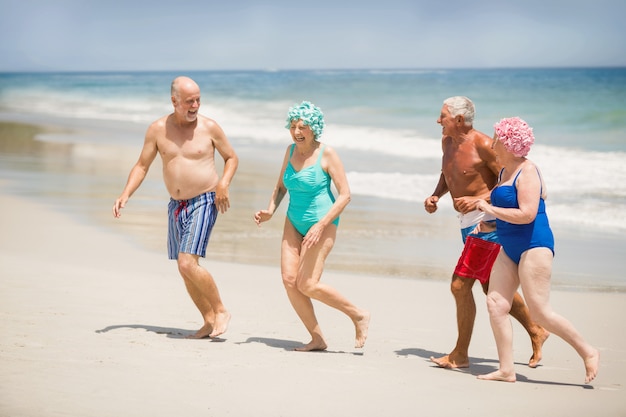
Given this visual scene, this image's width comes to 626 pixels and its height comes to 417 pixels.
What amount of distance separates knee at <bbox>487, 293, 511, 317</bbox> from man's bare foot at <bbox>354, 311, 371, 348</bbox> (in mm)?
1023

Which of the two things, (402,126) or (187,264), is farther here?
(402,126)

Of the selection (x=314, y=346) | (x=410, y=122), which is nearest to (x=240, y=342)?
(x=314, y=346)

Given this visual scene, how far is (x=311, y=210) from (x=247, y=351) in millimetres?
1042

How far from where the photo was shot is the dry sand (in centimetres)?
493

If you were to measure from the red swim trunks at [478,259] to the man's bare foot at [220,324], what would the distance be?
1.75m

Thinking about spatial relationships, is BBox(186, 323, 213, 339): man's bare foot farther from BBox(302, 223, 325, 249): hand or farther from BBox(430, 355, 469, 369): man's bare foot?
BBox(430, 355, 469, 369): man's bare foot

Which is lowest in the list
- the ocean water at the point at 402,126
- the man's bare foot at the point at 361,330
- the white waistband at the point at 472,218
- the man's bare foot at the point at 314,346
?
the man's bare foot at the point at 314,346

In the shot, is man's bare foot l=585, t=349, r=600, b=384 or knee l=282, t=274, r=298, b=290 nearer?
man's bare foot l=585, t=349, r=600, b=384

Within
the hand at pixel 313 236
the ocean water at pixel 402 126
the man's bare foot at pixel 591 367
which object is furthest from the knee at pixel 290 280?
the ocean water at pixel 402 126

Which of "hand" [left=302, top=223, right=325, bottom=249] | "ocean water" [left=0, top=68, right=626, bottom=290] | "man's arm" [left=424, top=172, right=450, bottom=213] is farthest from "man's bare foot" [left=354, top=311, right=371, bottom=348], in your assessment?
"ocean water" [left=0, top=68, right=626, bottom=290]

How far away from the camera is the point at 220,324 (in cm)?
664

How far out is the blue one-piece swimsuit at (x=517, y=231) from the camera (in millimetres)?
5391

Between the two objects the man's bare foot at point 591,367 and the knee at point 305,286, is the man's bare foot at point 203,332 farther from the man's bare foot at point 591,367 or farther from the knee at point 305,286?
the man's bare foot at point 591,367

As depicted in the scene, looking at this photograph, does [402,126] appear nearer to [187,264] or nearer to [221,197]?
[221,197]
